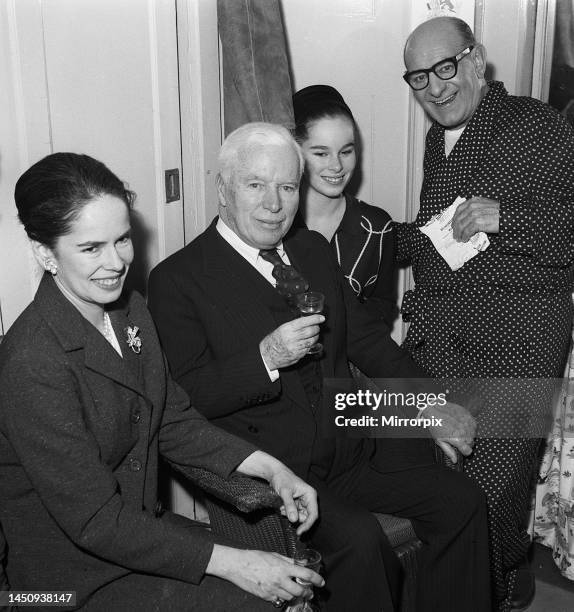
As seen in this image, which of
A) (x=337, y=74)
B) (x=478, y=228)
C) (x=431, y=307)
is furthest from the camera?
(x=337, y=74)

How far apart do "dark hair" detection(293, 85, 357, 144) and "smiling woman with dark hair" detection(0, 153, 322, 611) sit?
3.51 ft

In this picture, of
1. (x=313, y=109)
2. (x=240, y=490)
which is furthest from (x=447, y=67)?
(x=240, y=490)

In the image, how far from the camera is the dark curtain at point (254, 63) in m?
2.66

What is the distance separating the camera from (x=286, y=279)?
2258 millimetres

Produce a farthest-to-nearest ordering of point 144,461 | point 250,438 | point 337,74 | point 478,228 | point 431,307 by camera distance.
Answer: point 337,74 → point 431,307 → point 478,228 → point 250,438 → point 144,461

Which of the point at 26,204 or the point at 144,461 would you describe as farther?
the point at 144,461

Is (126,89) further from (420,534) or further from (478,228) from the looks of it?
(420,534)

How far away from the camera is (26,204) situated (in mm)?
1735

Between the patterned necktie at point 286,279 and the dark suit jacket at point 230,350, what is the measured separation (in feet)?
0.16

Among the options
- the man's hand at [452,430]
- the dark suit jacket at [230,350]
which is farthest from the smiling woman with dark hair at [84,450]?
the man's hand at [452,430]

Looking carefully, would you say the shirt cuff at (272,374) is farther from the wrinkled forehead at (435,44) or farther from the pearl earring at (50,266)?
the wrinkled forehead at (435,44)

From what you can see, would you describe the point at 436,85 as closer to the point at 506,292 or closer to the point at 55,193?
the point at 506,292

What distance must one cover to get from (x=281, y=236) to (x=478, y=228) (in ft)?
2.14

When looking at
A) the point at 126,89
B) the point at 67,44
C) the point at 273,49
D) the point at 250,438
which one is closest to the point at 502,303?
the point at 250,438
